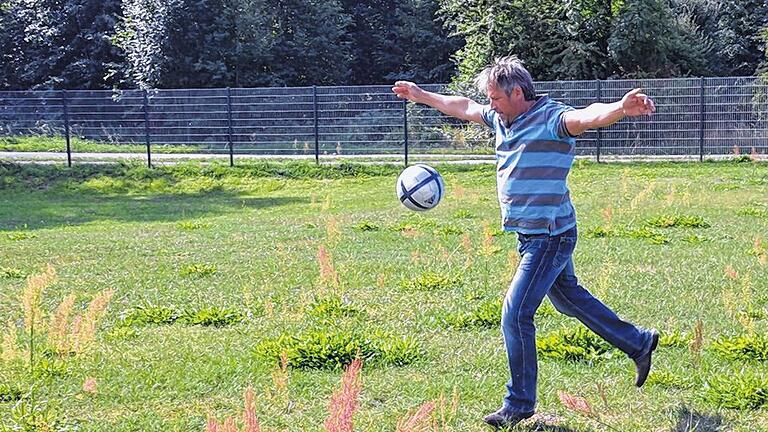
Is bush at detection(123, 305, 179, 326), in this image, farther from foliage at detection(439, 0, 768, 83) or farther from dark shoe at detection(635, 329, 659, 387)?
foliage at detection(439, 0, 768, 83)

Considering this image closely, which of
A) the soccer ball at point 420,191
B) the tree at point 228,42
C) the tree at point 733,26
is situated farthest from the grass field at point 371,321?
the tree at point 228,42

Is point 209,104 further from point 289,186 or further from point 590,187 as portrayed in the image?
point 590,187

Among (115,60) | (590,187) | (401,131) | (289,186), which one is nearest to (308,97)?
(401,131)

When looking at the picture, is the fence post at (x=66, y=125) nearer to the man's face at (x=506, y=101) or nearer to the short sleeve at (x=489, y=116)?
the short sleeve at (x=489, y=116)

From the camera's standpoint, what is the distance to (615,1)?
27016 mm

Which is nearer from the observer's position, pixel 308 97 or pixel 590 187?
pixel 590 187

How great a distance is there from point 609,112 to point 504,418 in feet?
4.86

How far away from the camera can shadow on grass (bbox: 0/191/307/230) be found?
Answer: 1508cm

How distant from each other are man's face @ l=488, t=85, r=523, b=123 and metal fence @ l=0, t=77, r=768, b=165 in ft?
60.8

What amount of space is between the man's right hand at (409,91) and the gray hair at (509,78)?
0.94 metres

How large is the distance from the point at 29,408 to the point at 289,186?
1587 centimetres

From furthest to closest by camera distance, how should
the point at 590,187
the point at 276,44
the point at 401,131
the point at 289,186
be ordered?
the point at 276,44, the point at 401,131, the point at 289,186, the point at 590,187

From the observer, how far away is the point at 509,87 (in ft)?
14.0

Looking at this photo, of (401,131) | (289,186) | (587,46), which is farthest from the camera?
(587,46)
